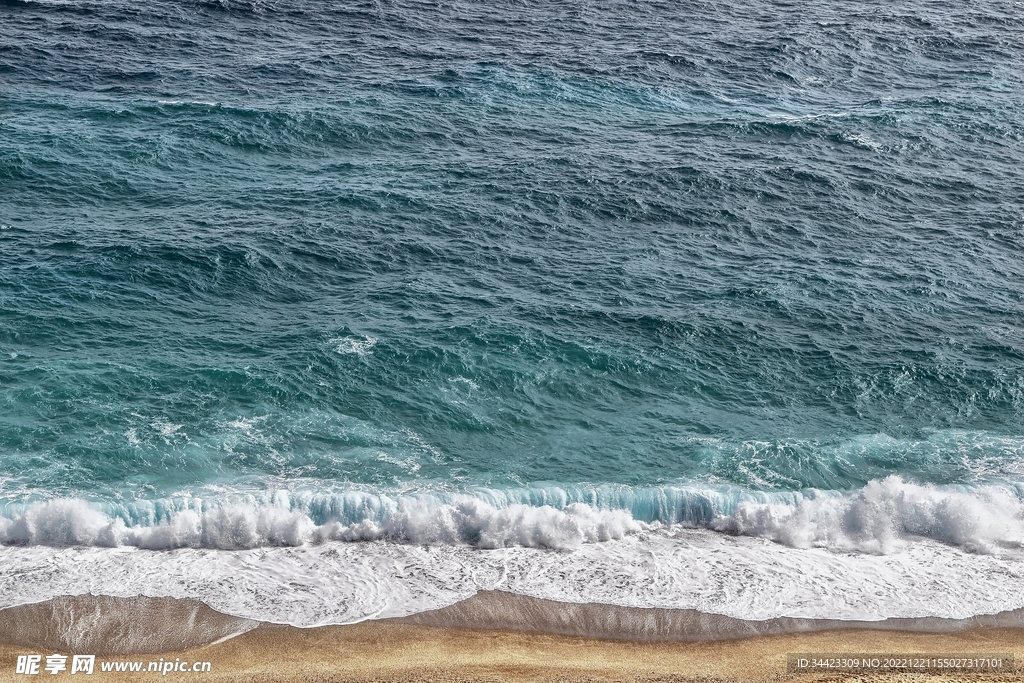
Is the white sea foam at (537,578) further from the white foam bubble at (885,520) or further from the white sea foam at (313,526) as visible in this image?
the white foam bubble at (885,520)

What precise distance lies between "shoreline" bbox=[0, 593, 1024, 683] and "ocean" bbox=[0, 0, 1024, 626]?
860 millimetres

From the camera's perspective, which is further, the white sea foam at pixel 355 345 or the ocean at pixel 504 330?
the white sea foam at pixel 355 345

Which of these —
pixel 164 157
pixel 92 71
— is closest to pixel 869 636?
pixel 164 157

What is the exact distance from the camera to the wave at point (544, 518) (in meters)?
A: 35.7

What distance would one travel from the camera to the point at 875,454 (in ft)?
136

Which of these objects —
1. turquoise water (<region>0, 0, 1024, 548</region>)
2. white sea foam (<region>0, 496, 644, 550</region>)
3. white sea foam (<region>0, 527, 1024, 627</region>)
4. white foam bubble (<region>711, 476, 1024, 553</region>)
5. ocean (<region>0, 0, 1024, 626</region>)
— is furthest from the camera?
turquoise water (<region>0, 0, 1024, 548</region>)

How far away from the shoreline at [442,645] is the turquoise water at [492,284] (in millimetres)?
3653

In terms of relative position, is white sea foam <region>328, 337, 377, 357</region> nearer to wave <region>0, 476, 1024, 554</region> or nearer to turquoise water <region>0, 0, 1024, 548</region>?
turquoise water <region>0, 0, 1024, 548</region>

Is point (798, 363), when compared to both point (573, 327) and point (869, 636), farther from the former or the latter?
point (869, 636)

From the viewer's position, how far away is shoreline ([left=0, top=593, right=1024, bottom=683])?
1216 inches

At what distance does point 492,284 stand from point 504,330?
4.42m

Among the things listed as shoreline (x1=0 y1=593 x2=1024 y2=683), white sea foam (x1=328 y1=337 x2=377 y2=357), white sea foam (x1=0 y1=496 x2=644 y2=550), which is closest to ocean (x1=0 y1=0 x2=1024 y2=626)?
white sea foam (x1=0 y1=496 x2=644 y2=550)

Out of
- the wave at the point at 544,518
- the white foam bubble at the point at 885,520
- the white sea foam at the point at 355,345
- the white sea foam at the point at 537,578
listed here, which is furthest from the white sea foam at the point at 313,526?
the white sea foam at the point at 355,345

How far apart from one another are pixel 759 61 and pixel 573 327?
1704 inches
